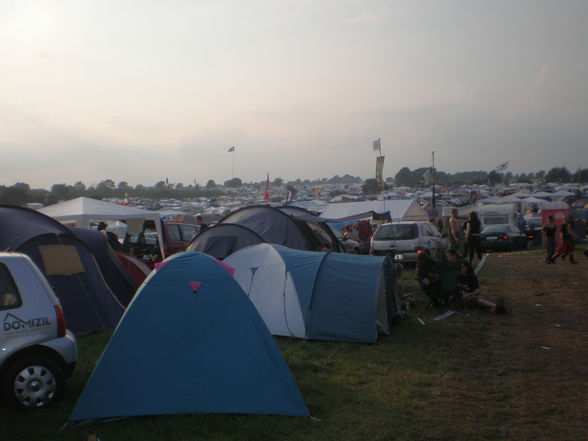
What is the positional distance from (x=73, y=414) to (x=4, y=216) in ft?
16.8

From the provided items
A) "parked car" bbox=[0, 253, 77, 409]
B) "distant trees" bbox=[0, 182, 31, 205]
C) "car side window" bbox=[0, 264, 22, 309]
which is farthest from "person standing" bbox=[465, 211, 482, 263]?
"distant trees" bbox=[0, 182, 31, 205]

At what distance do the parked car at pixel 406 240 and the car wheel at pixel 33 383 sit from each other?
1274cm

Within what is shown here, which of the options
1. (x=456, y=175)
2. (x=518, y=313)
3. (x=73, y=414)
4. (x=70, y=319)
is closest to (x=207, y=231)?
(x=70, y=319)

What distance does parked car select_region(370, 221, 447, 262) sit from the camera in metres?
17.6

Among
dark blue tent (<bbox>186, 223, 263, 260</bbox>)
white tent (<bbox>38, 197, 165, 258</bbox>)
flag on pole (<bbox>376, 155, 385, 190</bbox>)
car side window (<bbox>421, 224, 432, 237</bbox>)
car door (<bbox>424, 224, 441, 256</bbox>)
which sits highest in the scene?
flag on pole (<bbox>376, 155, 385, 190</bbox>)

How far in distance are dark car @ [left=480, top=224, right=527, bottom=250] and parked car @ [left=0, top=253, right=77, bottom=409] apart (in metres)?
22.1

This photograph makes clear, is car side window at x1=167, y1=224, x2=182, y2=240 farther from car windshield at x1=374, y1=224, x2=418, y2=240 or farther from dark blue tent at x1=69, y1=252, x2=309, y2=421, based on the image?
dark blue tent at x1=69, y1=252, x2=309, y2=421

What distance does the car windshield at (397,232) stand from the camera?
17953 millimetres

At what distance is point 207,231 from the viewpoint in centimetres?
1266

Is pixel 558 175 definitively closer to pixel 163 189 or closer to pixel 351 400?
pixel 163 189

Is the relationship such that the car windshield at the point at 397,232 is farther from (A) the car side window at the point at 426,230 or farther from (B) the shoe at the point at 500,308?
(B) the shoe at the point at 500,308

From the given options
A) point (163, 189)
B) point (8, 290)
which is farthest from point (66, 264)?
point (163, 189)

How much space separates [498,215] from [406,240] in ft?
46.8

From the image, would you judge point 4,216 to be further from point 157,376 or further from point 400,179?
point 400,179
